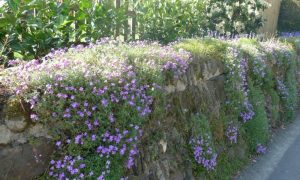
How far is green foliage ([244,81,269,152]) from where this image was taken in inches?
219

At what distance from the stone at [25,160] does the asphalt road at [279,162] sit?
281 cm

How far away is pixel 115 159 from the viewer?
3051 millimetres

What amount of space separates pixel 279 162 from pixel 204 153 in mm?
1691

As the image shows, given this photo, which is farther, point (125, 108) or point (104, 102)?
point (125, 108)

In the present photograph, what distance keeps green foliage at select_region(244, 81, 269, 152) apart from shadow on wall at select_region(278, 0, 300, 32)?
13.7 m

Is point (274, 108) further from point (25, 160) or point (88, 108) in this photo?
point (25, 160)

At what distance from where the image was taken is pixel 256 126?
221 inches

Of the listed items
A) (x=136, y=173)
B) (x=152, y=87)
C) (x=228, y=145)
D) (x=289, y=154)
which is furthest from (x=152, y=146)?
(x=289, y=154)

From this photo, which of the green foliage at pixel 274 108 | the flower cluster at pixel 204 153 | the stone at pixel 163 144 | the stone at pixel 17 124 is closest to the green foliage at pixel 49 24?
the stone at pixel 17 124

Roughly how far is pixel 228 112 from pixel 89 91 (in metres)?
2.74

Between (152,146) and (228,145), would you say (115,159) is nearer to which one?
(152,146)

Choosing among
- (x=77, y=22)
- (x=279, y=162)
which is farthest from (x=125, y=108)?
(x=279, y=162)

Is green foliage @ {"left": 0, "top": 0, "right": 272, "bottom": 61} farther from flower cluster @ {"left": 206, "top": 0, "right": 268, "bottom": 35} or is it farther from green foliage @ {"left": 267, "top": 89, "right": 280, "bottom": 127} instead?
flower cluster @ {"left": 206, "top": 0, "right": 268, "bottom": 35}

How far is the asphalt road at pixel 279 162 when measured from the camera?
4988 mm
